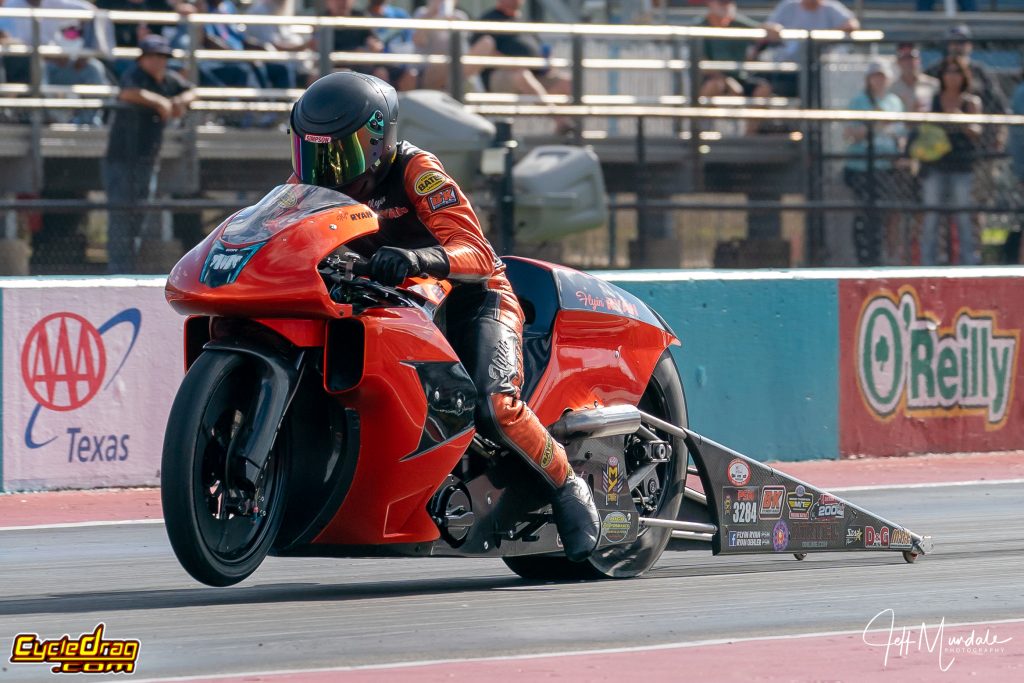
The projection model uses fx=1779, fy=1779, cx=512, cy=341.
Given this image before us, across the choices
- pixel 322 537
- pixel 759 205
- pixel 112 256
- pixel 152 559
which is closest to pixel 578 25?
pixel 759 205

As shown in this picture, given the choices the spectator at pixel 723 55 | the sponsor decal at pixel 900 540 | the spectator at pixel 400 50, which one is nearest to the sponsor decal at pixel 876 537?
the sponsor decal at pixel 900 540

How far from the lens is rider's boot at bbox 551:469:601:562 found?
634cm

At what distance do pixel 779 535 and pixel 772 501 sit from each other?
14 centimetres

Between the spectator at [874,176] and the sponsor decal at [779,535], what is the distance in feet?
25.4

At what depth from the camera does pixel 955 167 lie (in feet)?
49.5

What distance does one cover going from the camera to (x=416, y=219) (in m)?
6.19

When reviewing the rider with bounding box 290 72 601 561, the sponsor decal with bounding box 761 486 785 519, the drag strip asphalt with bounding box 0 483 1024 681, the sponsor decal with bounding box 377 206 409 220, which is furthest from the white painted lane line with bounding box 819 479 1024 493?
the sponsor decal with bounding box 377 206 409 220

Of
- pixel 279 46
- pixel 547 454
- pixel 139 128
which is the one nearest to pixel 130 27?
pixel 139 128

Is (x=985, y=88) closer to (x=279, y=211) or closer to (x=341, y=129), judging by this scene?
(x=341, y=129)

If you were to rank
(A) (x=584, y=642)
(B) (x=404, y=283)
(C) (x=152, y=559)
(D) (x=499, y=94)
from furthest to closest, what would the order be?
(D) (x=499, y=94) → (C) (x=152, y=559) → (B) (x=404, y=283) → (A) (x=584, y=642)

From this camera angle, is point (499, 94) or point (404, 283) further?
point (499, 94)

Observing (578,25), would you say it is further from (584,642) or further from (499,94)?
(584,642)

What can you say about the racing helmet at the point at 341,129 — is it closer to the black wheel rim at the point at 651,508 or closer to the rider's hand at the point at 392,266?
the rider's hand at the point at 392,266

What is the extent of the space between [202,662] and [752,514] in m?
2.76
